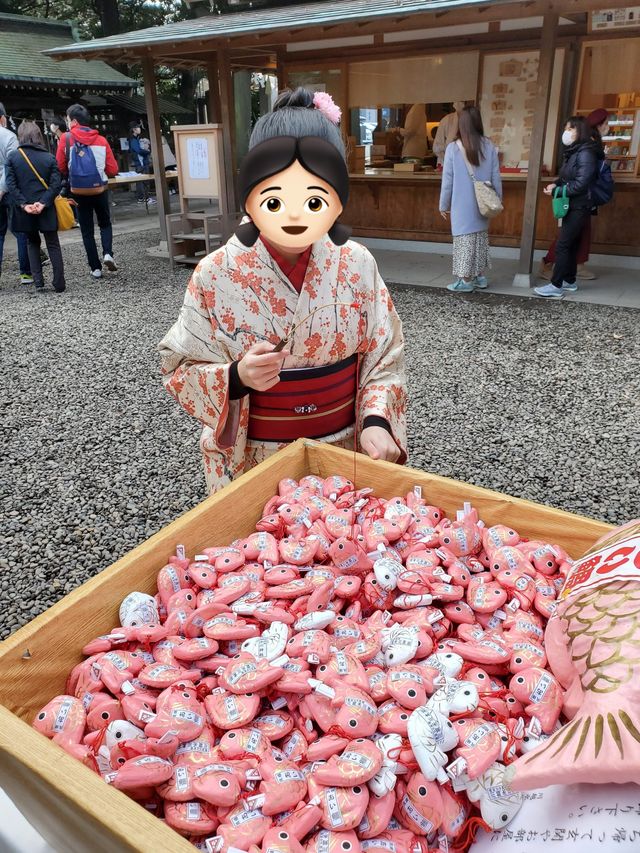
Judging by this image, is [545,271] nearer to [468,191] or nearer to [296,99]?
[468,191]

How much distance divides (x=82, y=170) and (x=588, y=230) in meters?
6.51

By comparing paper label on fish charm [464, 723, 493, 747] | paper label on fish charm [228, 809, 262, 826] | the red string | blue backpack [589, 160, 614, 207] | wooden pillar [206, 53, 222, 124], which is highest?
wooden pillar [206, 53, 222, 124]

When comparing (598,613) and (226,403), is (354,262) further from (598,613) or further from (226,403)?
(598,613)

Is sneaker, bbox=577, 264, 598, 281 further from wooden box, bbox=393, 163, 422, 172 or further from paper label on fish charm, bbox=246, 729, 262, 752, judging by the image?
paper label on fish charm, bbox=246, 729, 262, 752

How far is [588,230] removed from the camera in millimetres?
7562

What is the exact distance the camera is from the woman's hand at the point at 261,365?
1601mm

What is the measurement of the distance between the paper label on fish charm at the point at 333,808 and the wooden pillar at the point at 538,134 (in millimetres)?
7814

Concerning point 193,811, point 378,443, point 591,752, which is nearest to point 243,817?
point 193,811

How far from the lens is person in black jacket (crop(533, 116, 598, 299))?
691cm

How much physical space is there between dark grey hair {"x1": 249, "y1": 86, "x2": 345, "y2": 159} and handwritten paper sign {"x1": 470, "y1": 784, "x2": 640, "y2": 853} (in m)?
1.40

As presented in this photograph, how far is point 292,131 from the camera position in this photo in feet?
4.94

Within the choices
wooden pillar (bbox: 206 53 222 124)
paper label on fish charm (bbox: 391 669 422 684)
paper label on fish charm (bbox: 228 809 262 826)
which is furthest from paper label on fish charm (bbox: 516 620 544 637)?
wooden pillar (bbox: 206 53 222 124)

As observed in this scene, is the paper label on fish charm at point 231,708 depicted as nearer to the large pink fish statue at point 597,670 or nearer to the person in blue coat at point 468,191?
the large pink fish statue at point 597,670

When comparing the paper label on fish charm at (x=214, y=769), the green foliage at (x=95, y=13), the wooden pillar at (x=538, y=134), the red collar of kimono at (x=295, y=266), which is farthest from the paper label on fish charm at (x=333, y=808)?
the green foliage at (x=95, y=13)
